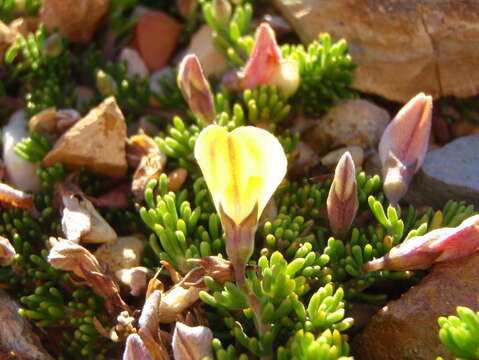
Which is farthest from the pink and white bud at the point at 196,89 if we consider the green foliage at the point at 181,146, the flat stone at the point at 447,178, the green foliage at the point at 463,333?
the green foliage at the point at 463,333

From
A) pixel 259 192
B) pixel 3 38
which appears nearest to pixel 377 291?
pixel 259 192

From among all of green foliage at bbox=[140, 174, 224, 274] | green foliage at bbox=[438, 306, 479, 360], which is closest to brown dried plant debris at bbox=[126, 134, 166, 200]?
green foliage at bbox=[140, 174, 224, 274]

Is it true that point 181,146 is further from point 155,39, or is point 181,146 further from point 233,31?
point 155,39

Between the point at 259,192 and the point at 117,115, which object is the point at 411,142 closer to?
the point at 259,192

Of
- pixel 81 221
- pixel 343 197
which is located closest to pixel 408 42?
pixel 343 197

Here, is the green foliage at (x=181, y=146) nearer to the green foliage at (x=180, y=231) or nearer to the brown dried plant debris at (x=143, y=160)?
the brown dried plant debris at (x=143, y=160)

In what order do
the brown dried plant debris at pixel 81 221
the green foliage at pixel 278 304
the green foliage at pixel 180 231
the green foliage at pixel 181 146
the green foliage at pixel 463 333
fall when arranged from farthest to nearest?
1. the green foliage at pixel 181 146
2. the brown dried plant debris at pixel 81 221
3. the green foliage at pixel 180 231
4. the green foliage at pixel 278 304
5. the green foliage at pixel 463 333
